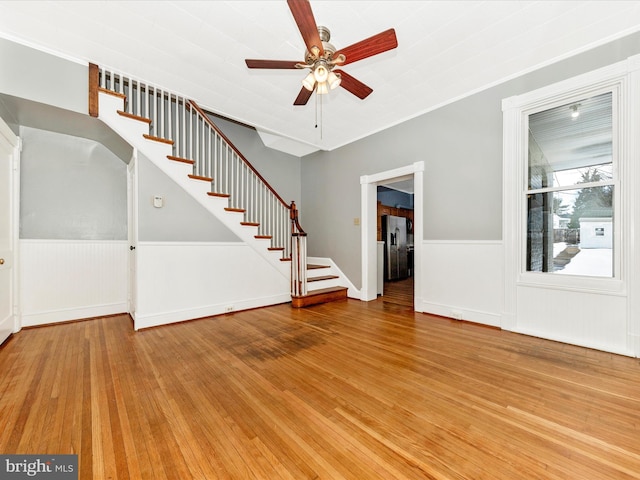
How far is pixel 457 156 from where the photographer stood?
3.58 m

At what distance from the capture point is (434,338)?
9.52 ft

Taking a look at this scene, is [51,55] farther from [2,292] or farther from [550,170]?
[550,170]

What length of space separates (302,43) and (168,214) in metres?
2.63

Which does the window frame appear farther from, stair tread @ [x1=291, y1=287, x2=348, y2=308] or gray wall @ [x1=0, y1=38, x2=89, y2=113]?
gray wall @ [x1=0, y1=38, x2=89, y2=113]

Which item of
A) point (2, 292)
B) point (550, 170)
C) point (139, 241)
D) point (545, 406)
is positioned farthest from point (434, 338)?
point (2, 292)

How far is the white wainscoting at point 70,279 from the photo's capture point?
338 centimetres

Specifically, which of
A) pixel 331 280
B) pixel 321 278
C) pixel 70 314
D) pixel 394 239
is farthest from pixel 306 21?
pixel 394 239

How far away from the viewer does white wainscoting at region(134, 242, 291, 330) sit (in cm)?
335

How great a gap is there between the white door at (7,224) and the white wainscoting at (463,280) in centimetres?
506

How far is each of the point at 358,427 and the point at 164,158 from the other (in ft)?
12.2

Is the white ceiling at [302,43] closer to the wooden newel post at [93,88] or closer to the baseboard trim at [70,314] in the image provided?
the wooden newel post at [93,88]

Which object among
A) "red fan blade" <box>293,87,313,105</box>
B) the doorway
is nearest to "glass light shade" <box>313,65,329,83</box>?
"red fan blade" <box>293,87,313,105</box>

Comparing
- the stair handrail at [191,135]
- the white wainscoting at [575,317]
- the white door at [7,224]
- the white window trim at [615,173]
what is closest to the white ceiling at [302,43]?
the stair handrail at [191,135]

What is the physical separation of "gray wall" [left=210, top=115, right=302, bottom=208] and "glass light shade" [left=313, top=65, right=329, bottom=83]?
3594mm
